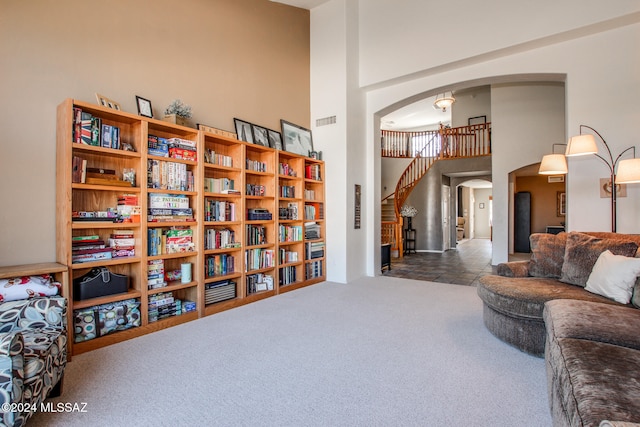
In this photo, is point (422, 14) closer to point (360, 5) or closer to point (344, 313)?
point (360, 5)

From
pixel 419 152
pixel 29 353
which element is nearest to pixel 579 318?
pixel 29 353

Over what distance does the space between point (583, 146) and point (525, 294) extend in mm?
1896

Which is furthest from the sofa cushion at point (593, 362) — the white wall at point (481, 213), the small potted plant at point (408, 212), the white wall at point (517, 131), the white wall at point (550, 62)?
the white wall at point (481, 213)

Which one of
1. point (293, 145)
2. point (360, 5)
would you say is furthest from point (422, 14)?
point (293, 145)

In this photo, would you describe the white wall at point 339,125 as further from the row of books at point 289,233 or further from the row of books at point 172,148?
the row of books at point 172,148

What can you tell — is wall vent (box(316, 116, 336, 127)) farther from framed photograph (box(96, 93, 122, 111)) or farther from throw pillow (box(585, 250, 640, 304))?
throw pillow (box(585, 250, 640, 304))

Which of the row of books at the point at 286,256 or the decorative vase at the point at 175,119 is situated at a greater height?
the decorative vase at the point at 175,119

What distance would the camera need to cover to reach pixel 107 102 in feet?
9.84

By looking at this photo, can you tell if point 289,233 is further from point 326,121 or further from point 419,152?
point 419,152

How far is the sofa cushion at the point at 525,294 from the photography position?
8.48ft

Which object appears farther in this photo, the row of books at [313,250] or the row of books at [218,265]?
the row of books at [313,250]

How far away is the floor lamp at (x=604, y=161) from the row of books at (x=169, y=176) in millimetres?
4263

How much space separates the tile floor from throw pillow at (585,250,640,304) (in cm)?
264

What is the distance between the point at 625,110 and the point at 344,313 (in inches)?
164
